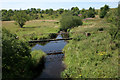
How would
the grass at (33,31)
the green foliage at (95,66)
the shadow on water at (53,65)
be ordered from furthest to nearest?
1. the grass at (33,31)
2. the shadow on water at (53,65)
3. the green foliage at (95,66)

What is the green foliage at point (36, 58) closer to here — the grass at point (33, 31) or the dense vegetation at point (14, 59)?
the dense vegetation at point (14, 59)

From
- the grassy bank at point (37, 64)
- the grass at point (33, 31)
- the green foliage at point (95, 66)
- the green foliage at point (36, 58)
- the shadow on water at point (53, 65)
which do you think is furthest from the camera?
the grass at point (33, 31)

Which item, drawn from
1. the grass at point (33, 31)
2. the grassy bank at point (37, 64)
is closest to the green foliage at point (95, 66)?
the grassy bank at point (37, 64)

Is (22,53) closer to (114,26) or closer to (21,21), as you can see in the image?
(114,26)

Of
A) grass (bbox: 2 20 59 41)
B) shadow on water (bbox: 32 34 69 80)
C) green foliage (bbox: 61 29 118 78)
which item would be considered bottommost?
shadow on water (bbox: 32 34 69 80)

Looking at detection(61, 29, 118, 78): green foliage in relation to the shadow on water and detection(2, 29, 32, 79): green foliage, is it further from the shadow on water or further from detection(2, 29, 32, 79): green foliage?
detection(2, 29, 32, 79): green foliage

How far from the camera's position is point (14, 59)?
9992 millimetres

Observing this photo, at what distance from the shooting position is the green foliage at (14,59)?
29.7 ft

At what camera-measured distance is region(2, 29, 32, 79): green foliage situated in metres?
9.04

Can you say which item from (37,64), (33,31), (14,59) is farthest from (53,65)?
(33,31)

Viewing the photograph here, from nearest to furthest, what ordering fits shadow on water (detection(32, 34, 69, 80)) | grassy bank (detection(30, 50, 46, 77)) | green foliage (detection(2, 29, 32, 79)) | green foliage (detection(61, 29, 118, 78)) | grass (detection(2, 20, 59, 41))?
1. green foliage (detection(2, 29, 32, 79))
2. green foliage (detection(61, 29, 118, 78))
3. shadow on water (detection(32, 34, 69, 80))
4. grassy bank (detection(30, 50, 46, 77))
5. grass (detection(2, 20, 59, 41))

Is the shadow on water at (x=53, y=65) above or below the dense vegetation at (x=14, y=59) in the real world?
below

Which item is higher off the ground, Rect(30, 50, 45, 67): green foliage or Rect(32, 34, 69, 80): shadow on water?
Rect(30, 50, 45, 67): green foliage

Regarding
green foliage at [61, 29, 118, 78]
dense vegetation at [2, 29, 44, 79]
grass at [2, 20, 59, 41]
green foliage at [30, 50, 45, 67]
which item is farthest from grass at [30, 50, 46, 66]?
grass at [2, 20, 59, 41]
